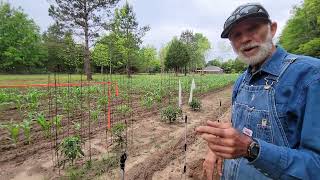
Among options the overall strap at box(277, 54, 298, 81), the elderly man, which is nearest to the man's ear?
the elderly man

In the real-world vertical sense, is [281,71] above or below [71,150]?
above

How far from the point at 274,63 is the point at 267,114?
27 cm

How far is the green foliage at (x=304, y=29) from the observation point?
104 ft

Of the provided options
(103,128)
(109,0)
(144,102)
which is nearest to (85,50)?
(109,0)

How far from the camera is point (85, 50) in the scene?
29.2m

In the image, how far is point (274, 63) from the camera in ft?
4.97

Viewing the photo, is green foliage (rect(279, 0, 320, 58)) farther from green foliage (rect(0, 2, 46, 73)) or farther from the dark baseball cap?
green foliage (rect(0, 2, 46, 73))

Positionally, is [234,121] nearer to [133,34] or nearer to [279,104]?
[279,104]

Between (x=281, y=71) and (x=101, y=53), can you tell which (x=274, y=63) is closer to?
(x=281, y=71)

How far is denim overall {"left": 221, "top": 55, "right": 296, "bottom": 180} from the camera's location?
140 centimetres

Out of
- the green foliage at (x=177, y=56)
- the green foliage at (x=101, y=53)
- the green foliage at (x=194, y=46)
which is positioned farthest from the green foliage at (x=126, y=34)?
the green foliage at (x=194, y=46)

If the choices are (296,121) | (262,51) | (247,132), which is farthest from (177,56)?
(296,121)

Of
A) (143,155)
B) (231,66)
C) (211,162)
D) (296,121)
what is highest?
(231,66)

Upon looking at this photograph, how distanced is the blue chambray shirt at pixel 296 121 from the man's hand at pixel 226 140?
7 centimetres
